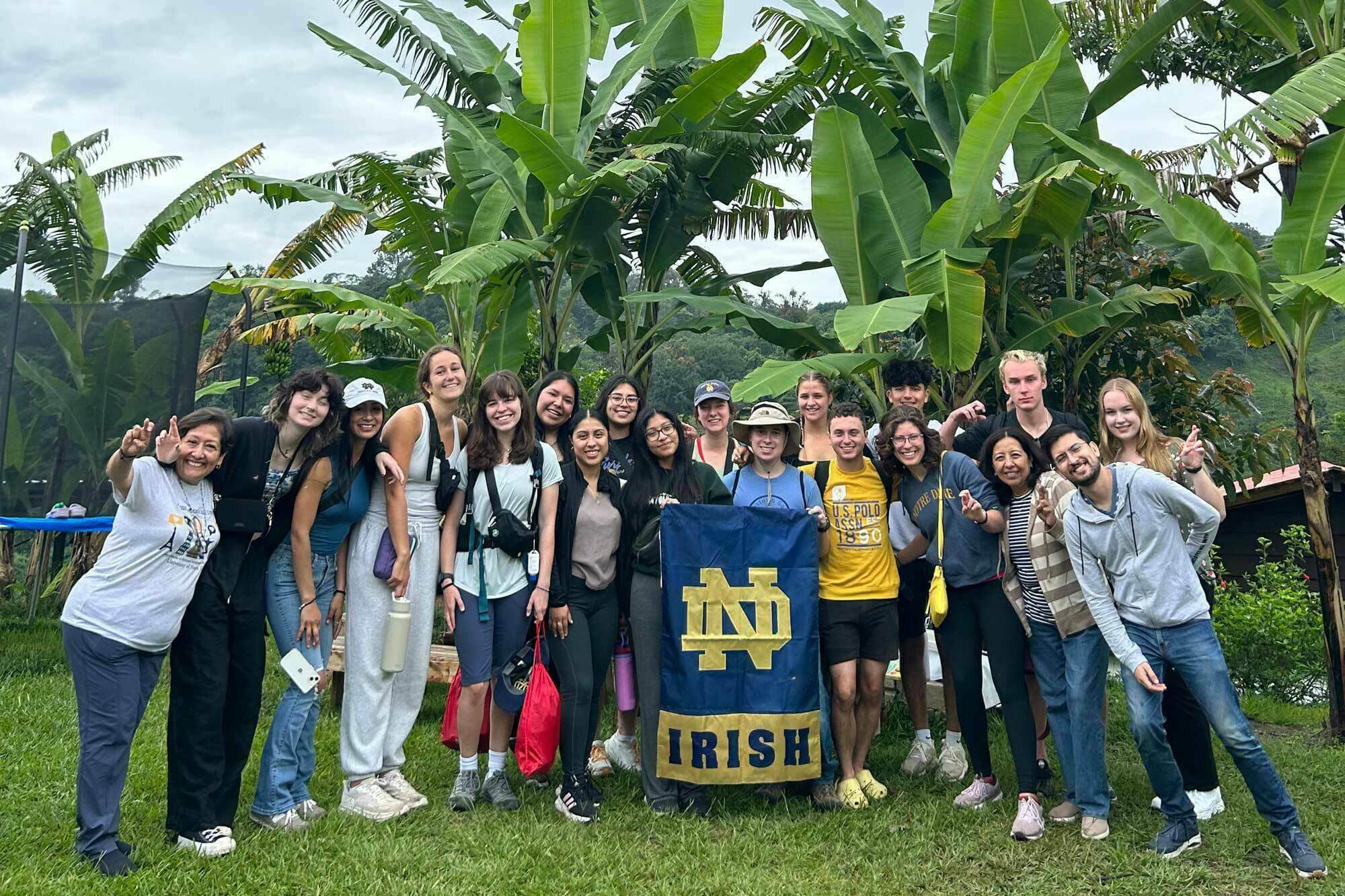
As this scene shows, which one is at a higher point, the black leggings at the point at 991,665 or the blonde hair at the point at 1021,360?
the blonde hair at the point at 1021,360

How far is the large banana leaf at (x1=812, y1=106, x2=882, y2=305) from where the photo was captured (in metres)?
6.66

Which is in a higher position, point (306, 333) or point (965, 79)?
point (965, 79)

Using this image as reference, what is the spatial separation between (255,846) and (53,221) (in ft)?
34.2

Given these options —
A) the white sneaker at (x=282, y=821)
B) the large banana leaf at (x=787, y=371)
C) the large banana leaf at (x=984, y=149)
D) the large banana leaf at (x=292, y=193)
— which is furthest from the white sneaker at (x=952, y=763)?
the large banana leaf at (x=292, y=193)

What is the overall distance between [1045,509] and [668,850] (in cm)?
208

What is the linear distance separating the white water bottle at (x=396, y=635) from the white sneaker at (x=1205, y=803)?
3.35 meters

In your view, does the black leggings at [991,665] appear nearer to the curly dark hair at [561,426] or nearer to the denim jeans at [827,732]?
the denim jeans at [827,732]

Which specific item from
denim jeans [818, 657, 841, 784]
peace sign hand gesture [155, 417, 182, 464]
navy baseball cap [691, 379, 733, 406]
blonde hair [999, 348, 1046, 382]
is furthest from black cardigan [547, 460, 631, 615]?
blonde hair [999, 348, 1046, 382]

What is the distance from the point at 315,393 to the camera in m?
4.07

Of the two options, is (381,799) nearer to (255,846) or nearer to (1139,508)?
(255,846)

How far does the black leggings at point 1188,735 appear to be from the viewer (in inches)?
173

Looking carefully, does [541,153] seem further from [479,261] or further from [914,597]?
[914,597]

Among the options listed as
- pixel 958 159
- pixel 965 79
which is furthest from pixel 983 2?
pixel 958 159

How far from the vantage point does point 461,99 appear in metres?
8.65
